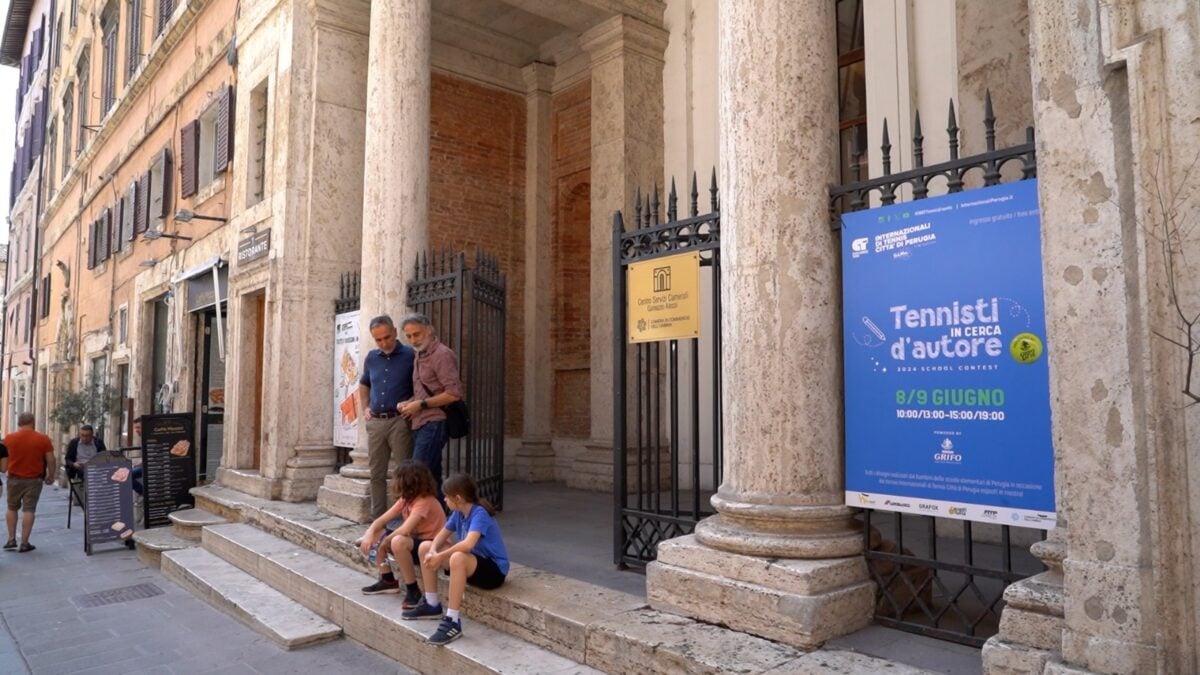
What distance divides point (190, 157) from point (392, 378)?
863cm

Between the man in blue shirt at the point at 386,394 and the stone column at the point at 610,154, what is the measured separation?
11.4 ft

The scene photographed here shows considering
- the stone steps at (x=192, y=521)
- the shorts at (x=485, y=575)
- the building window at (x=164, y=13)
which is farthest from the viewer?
the building window at (x=164, y=13)

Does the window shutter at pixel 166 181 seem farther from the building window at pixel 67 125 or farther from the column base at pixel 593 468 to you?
the building window at pixel 67 125

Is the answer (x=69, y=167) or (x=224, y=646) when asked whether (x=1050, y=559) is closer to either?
(x=224, y=646)

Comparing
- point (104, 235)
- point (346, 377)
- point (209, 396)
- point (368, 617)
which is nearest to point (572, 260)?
point (346, 377)

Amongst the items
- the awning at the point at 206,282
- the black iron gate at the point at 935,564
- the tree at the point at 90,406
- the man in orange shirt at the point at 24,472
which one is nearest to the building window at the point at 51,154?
the tree at the point at 90,406

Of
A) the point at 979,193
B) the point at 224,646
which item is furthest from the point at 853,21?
the point at 224,646

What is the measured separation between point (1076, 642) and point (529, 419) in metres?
8.83

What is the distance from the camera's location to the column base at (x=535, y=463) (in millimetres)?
10961

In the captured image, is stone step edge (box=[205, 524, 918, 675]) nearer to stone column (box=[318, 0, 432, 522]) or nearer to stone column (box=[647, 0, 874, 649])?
stone column (box=[647, 0, 874, 649])

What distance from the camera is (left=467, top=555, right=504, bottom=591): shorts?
4.69 m

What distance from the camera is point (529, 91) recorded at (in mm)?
11969

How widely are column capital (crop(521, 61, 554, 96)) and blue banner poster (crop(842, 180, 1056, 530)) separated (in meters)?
8.62

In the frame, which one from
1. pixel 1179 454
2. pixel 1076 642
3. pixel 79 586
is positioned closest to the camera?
pixel 1179 454
